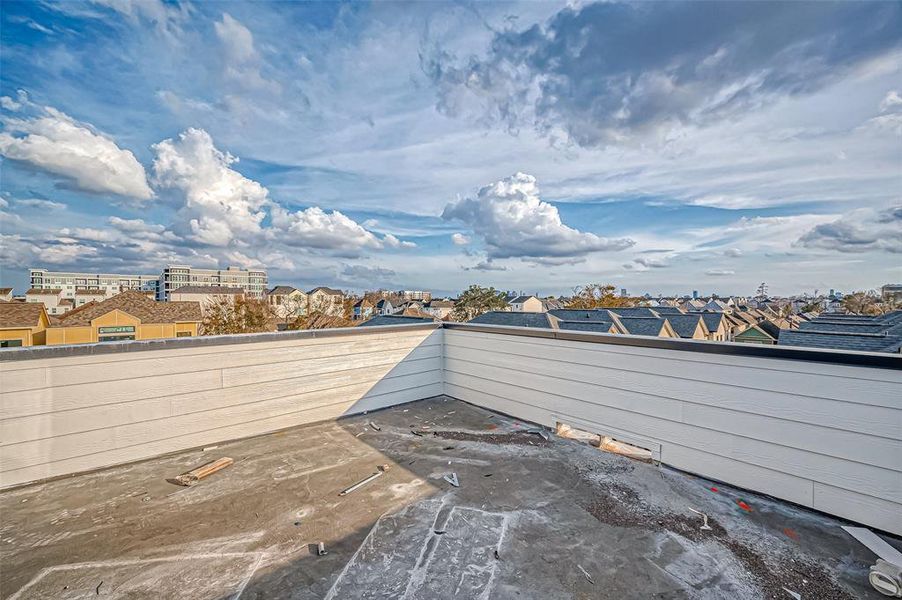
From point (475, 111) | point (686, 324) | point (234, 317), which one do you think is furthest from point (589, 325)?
point (234, 317)

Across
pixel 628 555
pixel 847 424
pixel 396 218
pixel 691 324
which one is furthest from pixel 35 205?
pixel 691 324

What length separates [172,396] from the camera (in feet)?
10.1

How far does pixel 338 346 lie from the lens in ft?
13.1

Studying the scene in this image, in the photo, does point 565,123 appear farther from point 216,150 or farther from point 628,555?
point 216,150

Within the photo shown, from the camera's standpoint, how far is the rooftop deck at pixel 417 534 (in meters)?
1.61

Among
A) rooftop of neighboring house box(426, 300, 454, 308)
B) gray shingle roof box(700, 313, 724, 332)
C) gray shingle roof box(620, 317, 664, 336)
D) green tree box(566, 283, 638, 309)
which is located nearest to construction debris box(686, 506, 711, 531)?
gray shingle roof box(620, 317, 664, 336)

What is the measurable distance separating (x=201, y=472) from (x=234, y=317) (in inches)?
492

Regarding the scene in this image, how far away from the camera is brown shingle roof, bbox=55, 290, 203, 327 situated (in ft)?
41.2

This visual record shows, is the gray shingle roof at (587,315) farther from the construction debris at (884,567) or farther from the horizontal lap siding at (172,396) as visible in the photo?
the construction debris at (884,567)

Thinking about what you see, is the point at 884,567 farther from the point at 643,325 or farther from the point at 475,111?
the point at 643,325

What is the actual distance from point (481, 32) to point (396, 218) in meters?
7.24

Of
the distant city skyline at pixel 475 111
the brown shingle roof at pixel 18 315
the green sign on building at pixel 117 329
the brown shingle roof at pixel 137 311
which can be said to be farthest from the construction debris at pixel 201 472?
the green sign on building at pixel 117 329

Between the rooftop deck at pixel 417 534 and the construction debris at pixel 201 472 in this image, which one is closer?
the rooftop deck at pixel 417 534

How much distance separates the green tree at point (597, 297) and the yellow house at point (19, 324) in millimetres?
27910
